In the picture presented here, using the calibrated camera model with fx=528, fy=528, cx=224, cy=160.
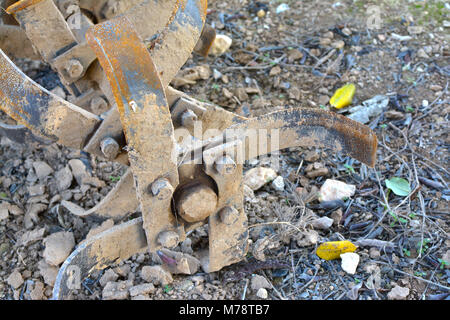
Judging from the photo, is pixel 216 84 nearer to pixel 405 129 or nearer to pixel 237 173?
pixel 405 129

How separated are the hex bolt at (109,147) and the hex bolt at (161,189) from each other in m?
0.37

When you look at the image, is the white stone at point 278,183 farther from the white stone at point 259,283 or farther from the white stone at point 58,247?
the white stone at point 58,247

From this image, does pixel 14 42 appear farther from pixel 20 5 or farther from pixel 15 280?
pixel 15 280

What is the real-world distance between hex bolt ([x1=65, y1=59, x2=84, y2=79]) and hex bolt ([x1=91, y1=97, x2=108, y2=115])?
0.21 metres

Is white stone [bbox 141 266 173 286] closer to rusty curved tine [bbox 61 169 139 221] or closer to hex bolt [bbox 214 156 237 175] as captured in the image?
rusty curved tine [bbox 61 169 139 221]

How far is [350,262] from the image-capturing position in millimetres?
2604

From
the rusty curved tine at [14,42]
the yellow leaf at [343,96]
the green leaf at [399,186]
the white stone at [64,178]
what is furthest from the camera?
the yellow leaf at [343,96]

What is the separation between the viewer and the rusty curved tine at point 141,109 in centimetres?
191

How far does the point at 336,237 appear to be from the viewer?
2781 millimetres

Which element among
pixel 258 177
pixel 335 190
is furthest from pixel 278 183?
pixel 335 190

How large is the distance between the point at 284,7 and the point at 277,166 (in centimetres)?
196

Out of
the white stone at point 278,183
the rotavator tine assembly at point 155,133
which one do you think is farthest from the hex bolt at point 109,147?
the white stone at point 278,183

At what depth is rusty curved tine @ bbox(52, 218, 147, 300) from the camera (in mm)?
2209

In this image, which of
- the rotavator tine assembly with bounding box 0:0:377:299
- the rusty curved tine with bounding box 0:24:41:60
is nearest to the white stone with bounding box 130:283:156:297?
the rotavator tine assembly with bounding box 0:0:377:299
